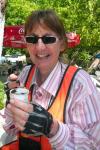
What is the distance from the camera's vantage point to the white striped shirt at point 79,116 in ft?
7.36

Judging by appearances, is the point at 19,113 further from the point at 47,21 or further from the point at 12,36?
the point at 12,36

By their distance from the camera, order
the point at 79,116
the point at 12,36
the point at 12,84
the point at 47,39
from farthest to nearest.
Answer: the point at 12,36 → the point at 12,84 → the point at 47,39 → the point at 79,116

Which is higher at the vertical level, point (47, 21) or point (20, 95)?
point (47, 21)

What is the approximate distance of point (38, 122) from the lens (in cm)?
209

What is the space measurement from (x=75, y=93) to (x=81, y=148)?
272 millimetres

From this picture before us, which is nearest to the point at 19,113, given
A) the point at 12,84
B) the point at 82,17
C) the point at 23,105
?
the point at 23,105

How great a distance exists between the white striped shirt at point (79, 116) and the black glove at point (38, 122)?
0.09m

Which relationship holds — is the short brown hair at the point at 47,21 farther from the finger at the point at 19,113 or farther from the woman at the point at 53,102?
the finger at the point at 19,113

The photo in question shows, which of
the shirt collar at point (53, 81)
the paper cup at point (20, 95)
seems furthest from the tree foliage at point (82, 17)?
the paper cup at point (20, 95)

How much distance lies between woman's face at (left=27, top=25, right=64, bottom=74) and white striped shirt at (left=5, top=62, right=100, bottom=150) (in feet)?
0.26

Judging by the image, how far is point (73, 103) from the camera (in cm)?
233

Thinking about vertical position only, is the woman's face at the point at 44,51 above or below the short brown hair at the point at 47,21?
below

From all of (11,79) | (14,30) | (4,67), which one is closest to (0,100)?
(11,79)

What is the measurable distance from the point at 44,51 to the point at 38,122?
0.47 m
